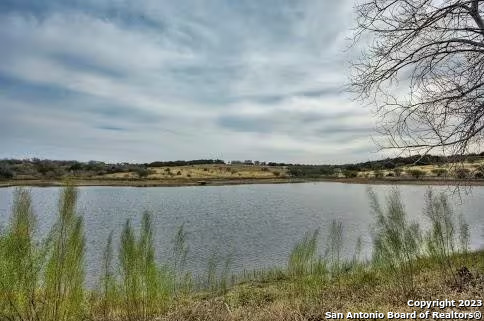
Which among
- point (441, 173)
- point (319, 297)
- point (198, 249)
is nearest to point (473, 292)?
point (441, 173)

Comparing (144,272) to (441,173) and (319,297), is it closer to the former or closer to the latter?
(319,297)

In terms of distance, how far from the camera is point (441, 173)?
26.2 ft

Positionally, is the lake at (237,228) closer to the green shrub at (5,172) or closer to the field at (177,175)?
the field at (177,175)

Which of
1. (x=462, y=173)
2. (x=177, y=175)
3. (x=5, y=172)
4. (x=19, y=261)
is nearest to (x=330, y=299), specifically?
(x=462, y=173)

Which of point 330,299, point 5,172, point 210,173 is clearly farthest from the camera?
point 210,173

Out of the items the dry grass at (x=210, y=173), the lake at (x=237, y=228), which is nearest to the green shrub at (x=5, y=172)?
the dry grass at (x=210, y=173)

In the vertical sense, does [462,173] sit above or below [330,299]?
above

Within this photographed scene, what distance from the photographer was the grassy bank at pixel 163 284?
7.63 meters

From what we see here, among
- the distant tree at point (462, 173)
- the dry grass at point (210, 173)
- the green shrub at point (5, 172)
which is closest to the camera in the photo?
the distant tree at point (462, 173)

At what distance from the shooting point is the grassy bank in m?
7.63

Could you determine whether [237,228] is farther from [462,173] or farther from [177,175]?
[177,175]

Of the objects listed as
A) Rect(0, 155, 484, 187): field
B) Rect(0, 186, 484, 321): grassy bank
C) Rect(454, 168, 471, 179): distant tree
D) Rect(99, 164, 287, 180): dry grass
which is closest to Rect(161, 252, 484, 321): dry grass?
Rect(0, 186, 484, 321): grassy bank

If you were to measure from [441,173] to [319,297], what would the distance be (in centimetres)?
469

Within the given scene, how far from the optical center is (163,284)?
11.1 metres
